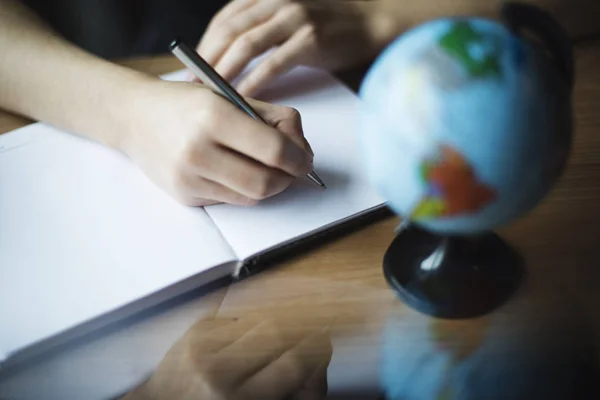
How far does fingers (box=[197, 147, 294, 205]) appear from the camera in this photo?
1.91ft

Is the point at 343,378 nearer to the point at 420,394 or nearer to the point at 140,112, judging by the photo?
the point at 420,394

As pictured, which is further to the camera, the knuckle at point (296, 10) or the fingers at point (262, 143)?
the knuckle at point (296, 10)

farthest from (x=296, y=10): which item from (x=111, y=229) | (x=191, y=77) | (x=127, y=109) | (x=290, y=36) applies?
(x=111, y=229)

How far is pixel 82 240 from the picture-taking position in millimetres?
591

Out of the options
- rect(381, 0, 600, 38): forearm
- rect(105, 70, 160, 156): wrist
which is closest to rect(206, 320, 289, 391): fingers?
rect(105, 70, 160, 156): wrist

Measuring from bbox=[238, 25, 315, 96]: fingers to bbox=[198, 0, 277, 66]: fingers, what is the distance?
51mm

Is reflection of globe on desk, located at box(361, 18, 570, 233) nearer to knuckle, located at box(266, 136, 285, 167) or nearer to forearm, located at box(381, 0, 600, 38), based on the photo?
knuckle, located at box(266, 136, 285, 167)

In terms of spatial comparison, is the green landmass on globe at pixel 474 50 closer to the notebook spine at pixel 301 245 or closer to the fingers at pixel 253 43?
the notebook spine at pixel 301 245

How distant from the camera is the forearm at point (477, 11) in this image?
2.76 ft

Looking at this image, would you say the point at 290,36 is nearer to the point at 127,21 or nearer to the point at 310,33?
the point at 310,33

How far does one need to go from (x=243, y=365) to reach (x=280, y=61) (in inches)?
16.4

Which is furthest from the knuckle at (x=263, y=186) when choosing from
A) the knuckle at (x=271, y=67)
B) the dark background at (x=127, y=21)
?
the dark background at (x=127, y=21)

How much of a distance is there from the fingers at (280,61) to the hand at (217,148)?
5.2 inches

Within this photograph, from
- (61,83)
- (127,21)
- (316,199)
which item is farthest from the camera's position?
(127,21)
